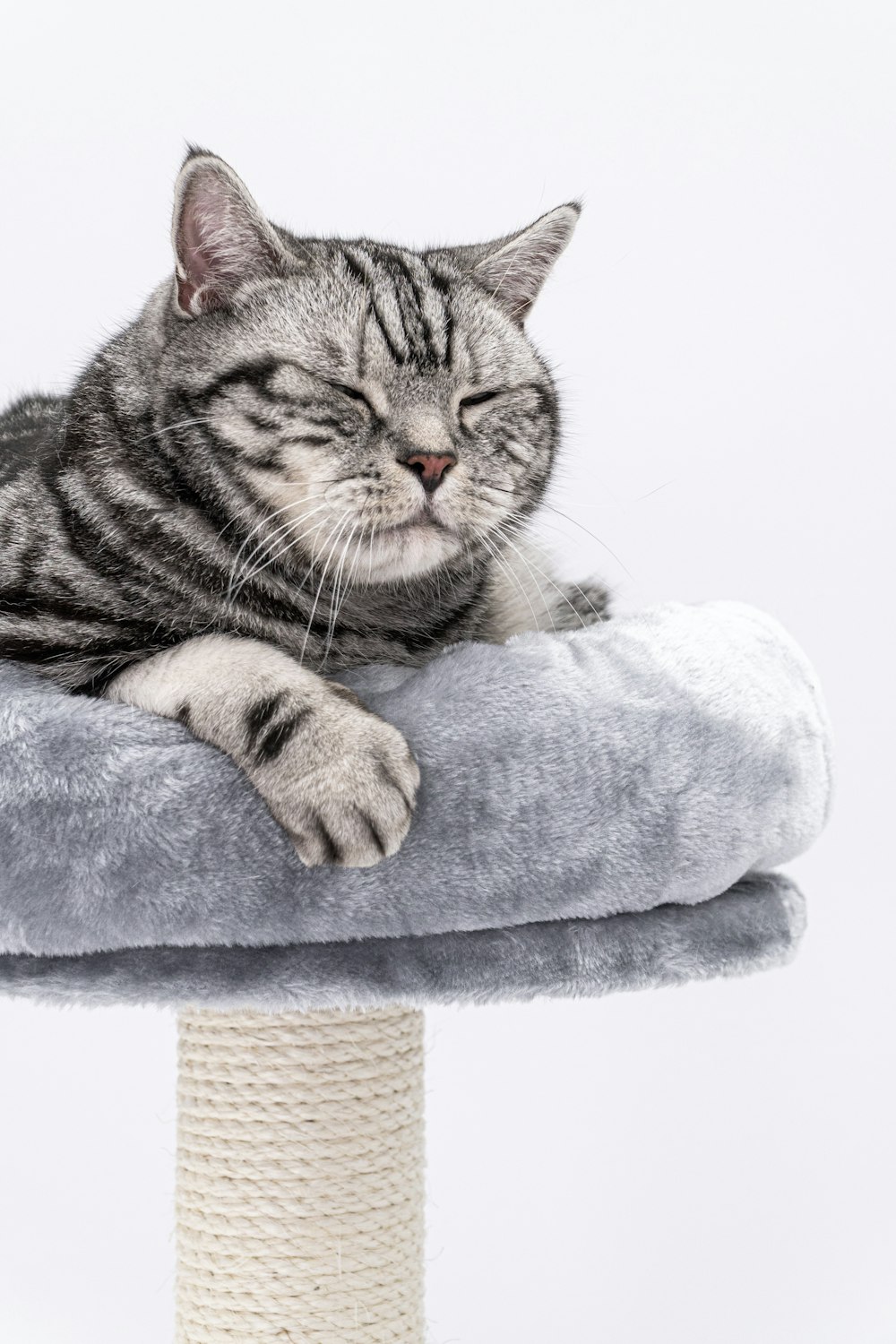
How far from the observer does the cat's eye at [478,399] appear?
47.0 inches

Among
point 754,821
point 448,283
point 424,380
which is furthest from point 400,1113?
point 448,283

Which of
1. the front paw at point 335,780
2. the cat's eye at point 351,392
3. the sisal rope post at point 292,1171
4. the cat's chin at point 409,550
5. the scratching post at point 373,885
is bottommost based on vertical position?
the sisal rope post at point 292,1171

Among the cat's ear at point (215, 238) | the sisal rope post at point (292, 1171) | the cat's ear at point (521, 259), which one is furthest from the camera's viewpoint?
the cat's ear at point (521, 259)

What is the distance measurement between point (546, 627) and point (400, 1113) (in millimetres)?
567

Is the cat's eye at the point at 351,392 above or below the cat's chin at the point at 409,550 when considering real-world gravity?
above

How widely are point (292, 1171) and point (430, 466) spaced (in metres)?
0.64

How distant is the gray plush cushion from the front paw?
34mm

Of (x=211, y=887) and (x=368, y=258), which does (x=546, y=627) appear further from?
(x=211, y=887)

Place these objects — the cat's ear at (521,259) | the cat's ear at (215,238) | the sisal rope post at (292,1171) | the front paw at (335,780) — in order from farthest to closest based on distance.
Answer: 1. the cat's ear at (521,259)
2. the sisal rope post at (292,1171)
3. the cat's ear at (215,238)
4. the front paw at (335,780)

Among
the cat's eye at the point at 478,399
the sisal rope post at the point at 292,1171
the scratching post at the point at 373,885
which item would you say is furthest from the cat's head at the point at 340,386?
the sisal rope post at the point at 292,1171

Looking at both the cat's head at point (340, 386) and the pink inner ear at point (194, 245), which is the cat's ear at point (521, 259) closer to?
the cat's head at point (340, 386)

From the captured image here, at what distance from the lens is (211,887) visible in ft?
3.15

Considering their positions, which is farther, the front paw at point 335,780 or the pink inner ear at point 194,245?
the pink inner ear at point 194,245

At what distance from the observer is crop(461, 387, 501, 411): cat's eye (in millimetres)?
1193
